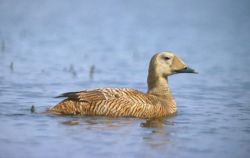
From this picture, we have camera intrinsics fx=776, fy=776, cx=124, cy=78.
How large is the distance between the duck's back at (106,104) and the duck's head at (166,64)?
0.96 metres

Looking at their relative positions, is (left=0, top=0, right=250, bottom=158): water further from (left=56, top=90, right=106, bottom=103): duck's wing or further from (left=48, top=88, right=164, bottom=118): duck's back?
(left=56, top=90, right=106, bottom=103): duck's wing

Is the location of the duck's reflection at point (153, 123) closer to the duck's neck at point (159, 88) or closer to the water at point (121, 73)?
the water at point (121, 73)

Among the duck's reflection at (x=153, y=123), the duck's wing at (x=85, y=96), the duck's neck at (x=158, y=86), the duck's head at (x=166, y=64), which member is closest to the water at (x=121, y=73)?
the duck's reflection at (x=153, y=123)

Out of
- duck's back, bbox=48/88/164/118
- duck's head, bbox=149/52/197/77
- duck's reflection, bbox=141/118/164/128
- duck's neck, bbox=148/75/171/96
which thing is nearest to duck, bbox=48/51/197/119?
duck's back, bbox=48/88/164/118

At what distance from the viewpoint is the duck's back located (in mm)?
13281

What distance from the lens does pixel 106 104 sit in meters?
13.3

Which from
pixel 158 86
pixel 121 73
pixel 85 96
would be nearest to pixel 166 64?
pixel 158 86

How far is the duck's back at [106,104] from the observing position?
523 inches

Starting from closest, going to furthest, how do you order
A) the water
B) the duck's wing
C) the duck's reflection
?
the water < the duck's reflection < the duck's wing

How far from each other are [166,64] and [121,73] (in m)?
5.34

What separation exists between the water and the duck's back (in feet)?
0.73

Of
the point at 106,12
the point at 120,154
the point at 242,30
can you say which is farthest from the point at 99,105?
the point at 106,12

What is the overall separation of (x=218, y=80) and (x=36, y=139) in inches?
331

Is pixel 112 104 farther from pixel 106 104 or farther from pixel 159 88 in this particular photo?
pixel 159 88
